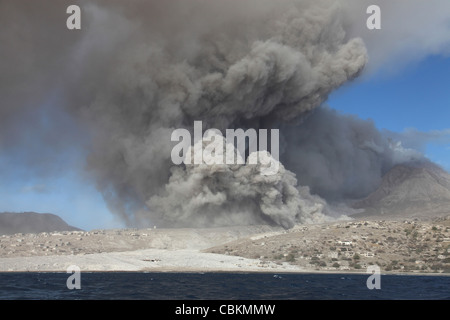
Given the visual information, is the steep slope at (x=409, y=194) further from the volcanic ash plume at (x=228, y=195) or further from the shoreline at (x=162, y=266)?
the shoreline at (x=162, y=266)

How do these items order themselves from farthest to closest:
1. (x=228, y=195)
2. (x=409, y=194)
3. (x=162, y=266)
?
1. (x=409, y=194)
2. (x=228, y=195)
3. (x=162, y=266)

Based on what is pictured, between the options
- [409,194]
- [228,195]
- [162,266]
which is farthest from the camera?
[409,194]

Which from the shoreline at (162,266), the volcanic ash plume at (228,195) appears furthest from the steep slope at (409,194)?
the shoreline at (162,266)

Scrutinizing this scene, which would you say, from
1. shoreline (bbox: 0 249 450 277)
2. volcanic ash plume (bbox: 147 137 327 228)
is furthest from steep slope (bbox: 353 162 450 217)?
shoreline (bbox: 0 249 450 277)

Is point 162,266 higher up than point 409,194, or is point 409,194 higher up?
point 409,194

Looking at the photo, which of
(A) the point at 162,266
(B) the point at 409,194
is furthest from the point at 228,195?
(B) the point at 409,194

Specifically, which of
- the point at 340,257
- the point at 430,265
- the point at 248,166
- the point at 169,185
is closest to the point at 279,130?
the point at 248,166

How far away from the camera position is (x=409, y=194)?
595ft

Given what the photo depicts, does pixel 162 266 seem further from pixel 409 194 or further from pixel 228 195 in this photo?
pixel 409 194

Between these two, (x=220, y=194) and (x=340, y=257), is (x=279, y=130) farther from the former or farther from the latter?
(x=340, y=257)

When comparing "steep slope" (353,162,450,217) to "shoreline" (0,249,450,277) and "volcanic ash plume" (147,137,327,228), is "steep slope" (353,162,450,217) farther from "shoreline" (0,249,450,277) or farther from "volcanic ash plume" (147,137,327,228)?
"shoreline" (0,249,450,277)

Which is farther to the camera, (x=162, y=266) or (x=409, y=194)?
(x=409, y=194)

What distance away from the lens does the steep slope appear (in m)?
168
